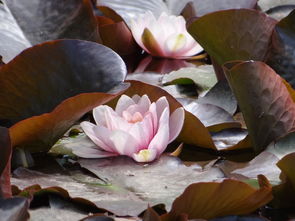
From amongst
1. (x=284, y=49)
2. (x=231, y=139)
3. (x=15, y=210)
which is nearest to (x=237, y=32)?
(x=284, y=49)

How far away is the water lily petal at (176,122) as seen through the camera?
972 mm

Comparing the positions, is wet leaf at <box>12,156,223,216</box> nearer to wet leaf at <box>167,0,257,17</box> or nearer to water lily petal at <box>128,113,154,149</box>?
water lily petal at <box>128,113,154,149</box>

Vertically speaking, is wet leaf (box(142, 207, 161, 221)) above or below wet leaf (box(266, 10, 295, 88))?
above

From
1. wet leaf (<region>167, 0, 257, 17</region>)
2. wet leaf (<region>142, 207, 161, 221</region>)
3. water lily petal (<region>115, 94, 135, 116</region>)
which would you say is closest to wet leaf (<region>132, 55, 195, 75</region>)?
wet leaf (<region>167, 0, 257, 17</region>)

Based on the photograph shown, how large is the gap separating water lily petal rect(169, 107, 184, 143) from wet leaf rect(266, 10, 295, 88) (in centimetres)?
27

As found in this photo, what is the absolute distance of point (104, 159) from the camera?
0.95m

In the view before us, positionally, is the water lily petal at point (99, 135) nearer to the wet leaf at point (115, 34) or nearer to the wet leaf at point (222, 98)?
the wet leaf at point (222, 98)

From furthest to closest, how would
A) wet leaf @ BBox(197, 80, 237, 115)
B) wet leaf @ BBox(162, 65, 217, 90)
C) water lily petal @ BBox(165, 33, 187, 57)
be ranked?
water lily petal @ BBox(165, 33, 187, 57)
wet leaf @ BBox(162, 65, 217, 90)
wet leaf @ BBox(197, 80, 237, 115)

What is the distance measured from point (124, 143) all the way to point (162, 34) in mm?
513

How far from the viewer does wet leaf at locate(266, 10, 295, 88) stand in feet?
3.79

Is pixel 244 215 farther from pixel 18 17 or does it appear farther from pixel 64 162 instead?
pixel 18 17

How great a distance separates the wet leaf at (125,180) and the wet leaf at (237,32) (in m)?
0.30

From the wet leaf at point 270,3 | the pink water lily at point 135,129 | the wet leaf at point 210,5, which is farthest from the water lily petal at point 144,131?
Answer: the wet leaf at point 270,3

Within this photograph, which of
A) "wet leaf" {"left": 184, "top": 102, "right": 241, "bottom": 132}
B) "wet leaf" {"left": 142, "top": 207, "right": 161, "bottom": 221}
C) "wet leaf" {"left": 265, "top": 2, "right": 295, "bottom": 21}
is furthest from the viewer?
"wet leaf" {"left": 265, "top": 2, "right": 295, "bottom": 21}
